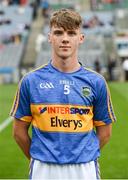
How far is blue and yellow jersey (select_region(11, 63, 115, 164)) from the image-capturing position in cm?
421

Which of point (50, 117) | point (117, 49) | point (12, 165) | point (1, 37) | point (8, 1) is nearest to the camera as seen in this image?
point (50, 117)

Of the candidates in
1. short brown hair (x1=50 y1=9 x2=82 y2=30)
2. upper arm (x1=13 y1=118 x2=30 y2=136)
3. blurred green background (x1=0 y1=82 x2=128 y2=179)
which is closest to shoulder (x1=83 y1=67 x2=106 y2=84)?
short brown hair (x1=50 y1=9 x2=82 y2=30)

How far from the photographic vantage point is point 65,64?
4.23m

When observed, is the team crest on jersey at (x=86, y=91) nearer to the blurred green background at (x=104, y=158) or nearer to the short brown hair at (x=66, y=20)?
the short brown hair at (x=66, y=20)

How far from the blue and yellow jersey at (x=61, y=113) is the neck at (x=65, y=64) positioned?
0.10 ft

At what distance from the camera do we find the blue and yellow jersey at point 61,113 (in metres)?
4.21

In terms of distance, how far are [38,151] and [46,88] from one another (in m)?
0.41

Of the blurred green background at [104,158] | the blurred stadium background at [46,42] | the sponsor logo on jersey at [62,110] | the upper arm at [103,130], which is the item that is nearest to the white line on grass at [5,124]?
the blurred green background at [104,158]

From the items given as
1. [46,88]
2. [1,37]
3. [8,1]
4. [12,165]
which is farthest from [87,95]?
[8,1]

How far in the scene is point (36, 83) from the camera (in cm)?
428

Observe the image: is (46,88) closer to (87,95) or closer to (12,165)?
(87,95)

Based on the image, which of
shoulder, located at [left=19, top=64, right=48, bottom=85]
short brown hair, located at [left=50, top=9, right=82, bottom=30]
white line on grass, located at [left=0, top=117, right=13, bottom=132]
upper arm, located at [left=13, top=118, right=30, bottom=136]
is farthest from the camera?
white line on grass, located at [left=0, top=117, right=13, bottom=132]

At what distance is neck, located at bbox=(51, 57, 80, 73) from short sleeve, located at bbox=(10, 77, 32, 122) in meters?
0.23

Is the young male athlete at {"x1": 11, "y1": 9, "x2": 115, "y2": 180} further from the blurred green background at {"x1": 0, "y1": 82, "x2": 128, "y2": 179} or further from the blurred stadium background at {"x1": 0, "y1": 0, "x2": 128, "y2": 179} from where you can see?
the blurred stadium background at {"x1": 0, "y1": 0, "x2": 128, "y2": 179}
